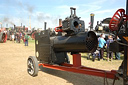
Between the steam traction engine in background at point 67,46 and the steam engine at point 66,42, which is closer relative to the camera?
the steam traction engine in background at point 67,46

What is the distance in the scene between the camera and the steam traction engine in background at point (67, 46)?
139 inches

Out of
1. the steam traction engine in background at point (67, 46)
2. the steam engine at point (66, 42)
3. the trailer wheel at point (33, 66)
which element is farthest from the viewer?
the trailer wheel at point (33, 66)

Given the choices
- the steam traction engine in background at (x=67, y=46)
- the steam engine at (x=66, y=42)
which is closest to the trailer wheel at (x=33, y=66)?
the steam traction engine in background at (x=67, y=46)

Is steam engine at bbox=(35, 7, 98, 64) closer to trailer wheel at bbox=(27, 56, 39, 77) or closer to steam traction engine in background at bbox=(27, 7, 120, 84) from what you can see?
steam traction engine in background at bbox=(27, 7, 120, 84)

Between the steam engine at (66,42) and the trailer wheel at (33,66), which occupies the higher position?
the steam engine at (66,42)

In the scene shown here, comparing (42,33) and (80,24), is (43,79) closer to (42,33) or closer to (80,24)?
(42,33)

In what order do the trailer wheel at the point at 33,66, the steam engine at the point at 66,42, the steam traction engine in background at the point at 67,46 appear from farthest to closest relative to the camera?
1. the trailer wheel at the point at 33,66
2. the steam engine at the point at 66,42
3. the steam traction engine in background at the point at 67,46

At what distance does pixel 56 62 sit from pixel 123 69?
2.54 m

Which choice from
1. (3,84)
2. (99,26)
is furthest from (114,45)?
(99,26)

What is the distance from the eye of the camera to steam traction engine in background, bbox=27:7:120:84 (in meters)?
3.53

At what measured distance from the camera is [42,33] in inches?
190

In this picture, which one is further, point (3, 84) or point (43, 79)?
point (43, 79)

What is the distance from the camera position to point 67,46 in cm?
398

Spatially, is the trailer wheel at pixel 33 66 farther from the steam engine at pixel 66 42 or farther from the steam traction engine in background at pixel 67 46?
the steam engine at pixel 66 42
